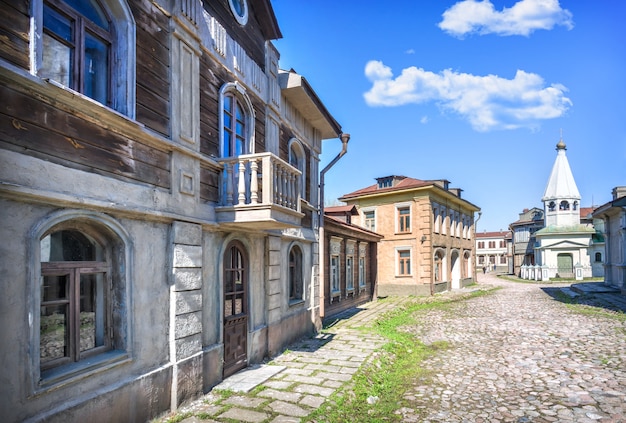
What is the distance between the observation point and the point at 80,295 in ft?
13.8

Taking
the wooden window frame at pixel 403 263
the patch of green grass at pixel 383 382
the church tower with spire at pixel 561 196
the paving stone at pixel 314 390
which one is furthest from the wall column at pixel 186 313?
the church tower with spire at pixel 561 196

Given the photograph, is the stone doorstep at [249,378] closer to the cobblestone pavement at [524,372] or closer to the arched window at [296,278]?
the cobblestone pavement at [524,372]

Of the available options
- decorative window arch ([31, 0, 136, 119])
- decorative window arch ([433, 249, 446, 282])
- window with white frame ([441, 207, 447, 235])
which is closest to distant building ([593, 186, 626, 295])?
window with white frame ([441, 207, 447, 235])

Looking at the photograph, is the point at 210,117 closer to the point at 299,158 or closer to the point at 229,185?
the point at 229,185

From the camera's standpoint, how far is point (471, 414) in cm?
551

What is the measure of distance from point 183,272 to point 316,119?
7109mm

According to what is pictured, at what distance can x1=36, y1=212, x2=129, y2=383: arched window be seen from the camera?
3.80 meters

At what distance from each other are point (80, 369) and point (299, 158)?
793 cm

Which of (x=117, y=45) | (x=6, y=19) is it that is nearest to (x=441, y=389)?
(x=117, y=45)

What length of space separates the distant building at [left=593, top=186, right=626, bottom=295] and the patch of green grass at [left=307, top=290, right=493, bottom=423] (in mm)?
15671

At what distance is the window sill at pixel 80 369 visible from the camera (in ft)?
11.8

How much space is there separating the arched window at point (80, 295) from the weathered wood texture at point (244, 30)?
4228 mm

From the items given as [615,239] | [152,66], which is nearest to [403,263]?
[615,239]

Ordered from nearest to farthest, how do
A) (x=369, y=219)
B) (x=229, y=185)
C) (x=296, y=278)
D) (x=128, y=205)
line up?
1. (x=128, y=205)
2. (x=229, y=185)
3. (x=296, y=278)
4. (x=369, y=219)
